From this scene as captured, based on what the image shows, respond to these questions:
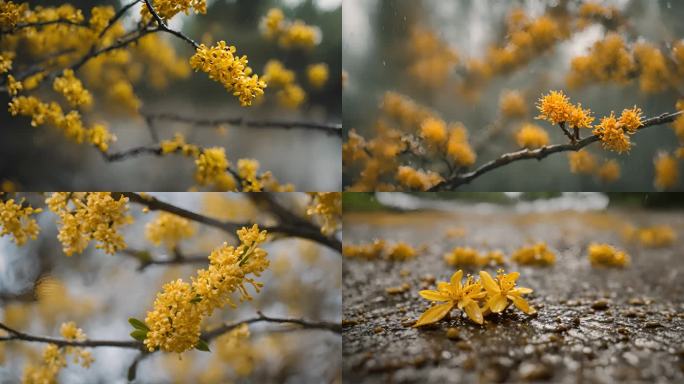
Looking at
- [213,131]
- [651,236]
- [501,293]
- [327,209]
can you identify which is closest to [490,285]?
[501,293]

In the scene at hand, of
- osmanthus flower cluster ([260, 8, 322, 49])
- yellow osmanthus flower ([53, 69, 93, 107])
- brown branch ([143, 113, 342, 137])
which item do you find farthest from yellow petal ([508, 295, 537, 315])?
yellow osmanthus flower ([53, 69, 93, 107])

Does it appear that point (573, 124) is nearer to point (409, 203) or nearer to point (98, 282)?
point (409, 203)

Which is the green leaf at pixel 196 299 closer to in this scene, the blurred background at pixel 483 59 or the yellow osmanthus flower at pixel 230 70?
the yellow osmanthus flower at pixel 230 70

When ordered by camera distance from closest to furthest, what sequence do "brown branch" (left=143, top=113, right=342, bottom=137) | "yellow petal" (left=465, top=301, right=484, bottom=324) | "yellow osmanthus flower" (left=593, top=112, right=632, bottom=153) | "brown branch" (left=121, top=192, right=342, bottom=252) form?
"yellow petal" (left=465, top=301, right=484, bottom=324)
"brown branch" (left=121, top=192, right=342, bottom=252)
"yellow osmanthus flower" (left=593, top=112, right=632, bottom=153)
"brown branch" (left=143, top=113, right=342, bottom=137)

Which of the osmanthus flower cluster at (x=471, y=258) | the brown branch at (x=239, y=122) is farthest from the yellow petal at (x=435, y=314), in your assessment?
the brown branch at (x=239, y=122)

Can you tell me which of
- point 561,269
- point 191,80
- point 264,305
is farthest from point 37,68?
point 561,269

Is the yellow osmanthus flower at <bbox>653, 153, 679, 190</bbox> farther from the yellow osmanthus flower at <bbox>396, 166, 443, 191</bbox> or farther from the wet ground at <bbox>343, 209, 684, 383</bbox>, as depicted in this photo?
the yellow osmanthus flower at <bbox>396, 166, 443, 191</bbox>
